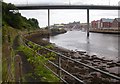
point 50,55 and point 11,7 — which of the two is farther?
point 11,7

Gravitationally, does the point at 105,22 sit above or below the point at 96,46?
above

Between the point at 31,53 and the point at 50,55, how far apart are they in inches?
47.8

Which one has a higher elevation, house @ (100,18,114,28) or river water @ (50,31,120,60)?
house @ (100,18,114,28)

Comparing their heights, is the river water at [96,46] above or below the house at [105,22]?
below

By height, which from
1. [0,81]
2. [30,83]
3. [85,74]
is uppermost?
[0,81]

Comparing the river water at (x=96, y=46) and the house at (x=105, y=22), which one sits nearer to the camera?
the river water at (x=96, y=46)

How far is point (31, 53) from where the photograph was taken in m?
8.87

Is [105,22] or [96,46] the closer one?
[96,46]

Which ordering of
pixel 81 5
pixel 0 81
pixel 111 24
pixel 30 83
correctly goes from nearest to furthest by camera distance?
pixel 0 81
pixel 30 83
pixel 81 5
pixel 111 24

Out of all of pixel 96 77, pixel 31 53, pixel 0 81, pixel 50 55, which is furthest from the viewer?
pixel 96 77

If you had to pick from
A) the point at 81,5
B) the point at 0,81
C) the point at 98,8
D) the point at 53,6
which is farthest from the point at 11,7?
the point at 0,81

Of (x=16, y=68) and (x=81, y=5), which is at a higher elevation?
(x=81, y=5)

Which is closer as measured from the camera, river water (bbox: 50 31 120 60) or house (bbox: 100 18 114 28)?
river water (bbox: 50 31 120 60)

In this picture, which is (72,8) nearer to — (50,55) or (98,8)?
(98,8)
